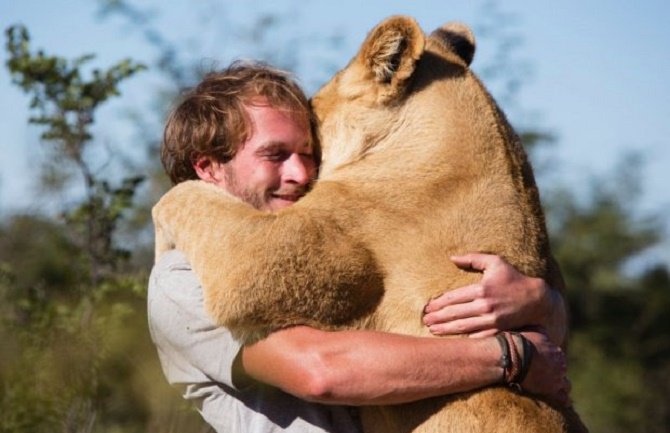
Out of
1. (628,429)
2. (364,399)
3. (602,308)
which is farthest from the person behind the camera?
(602,308)

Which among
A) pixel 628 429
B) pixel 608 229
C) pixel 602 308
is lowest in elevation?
pixel 628 429

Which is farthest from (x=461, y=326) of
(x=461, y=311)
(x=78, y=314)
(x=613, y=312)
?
(x=613, y=312)

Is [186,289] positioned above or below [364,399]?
above


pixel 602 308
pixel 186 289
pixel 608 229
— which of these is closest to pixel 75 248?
pixel 186 289

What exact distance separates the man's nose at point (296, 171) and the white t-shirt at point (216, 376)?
1.88ft

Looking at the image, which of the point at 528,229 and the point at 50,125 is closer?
the point at 528,229

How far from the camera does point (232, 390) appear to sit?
157 inches

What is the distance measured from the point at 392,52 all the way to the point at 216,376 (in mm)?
1403

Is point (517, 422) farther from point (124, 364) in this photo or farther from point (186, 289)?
point (124, 364)

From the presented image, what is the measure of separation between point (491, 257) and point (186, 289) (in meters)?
1.04

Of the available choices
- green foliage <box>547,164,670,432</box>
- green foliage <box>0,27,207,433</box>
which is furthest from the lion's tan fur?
green foliage <box>547,164,670,432</box>

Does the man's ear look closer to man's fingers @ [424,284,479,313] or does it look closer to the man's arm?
the man's arm

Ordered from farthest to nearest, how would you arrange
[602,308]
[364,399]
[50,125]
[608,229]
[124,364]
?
[608,229] < [602,308] < [50,125] < [124,364] < [364,399]

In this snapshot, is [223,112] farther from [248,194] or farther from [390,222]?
[390,222]
